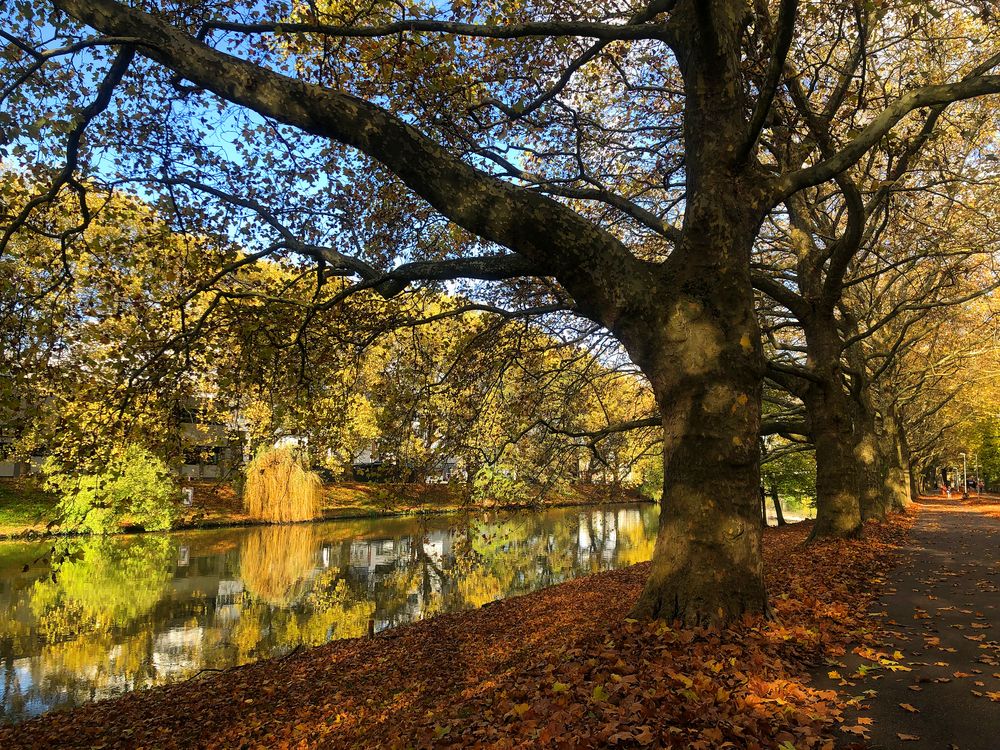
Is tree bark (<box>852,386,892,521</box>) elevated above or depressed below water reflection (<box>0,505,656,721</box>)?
above

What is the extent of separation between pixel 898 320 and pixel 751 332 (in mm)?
21972

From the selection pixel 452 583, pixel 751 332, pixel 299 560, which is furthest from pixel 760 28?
pixel 299 560

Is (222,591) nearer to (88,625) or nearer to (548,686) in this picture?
(88,625)

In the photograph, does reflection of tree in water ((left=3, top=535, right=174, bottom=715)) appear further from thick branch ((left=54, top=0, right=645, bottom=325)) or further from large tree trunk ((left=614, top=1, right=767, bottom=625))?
large tree trunk ((left=614, top=1, right=767, bottom=625))

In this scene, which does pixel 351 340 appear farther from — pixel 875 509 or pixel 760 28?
pixel 875 509

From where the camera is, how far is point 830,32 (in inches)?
405

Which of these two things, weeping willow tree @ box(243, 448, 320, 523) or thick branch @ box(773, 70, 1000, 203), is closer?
thick branch @ box(773, 70, 1000, 203)

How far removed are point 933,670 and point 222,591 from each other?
18.3 m

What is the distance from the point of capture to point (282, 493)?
3228 cm

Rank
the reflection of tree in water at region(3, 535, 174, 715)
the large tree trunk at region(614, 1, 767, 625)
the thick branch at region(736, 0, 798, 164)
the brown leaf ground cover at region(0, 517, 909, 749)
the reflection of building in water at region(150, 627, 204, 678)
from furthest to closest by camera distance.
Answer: the reflection of building in water at region(150, 627, 204, 678)
the reflection of tree in water at region(3, 535, 174, 715)
the large tree trunk at region(614, 1, 767, 625)
the thick branch at region(736, 0, 798, 164)
the brown leaf ground cover at region(0, 517, 909, 749)

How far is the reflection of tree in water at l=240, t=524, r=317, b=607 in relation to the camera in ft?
59.8

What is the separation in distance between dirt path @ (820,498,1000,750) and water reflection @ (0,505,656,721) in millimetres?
5805

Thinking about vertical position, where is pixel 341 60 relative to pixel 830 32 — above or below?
below

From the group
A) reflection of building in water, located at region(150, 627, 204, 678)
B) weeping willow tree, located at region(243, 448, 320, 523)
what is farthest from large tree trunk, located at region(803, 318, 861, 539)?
weeping willow tree, located at region(243, 448, 320, 523)
